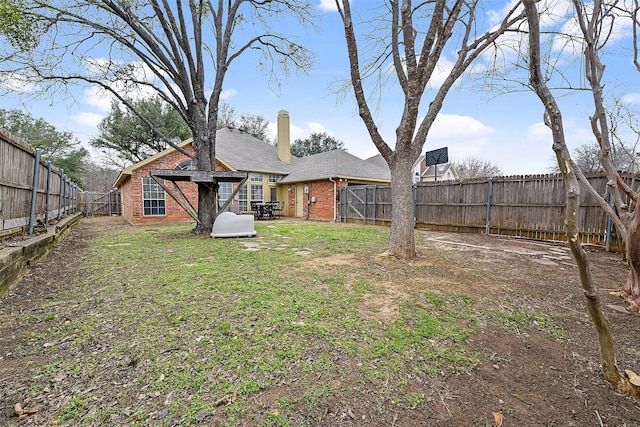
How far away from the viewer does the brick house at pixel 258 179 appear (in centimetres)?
1338

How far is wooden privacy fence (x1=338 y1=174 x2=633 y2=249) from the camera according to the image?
6.54m

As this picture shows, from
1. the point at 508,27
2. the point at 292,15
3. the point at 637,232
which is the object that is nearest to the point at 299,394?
the point at 637,232

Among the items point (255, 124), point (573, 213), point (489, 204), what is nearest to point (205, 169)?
point (573, 213)

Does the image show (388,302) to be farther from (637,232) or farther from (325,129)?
(325,129)

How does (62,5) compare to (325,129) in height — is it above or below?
below

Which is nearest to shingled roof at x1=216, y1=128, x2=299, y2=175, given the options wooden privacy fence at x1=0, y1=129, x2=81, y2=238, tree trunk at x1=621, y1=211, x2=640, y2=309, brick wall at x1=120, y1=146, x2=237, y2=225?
brick wall at x1=120, y1=146, x2=237, y2=225

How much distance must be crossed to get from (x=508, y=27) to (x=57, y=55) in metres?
11.5

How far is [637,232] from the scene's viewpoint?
2854mm

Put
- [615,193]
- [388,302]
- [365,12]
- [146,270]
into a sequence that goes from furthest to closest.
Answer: [365,12] → [146,270] → [615,193] → [388,302]

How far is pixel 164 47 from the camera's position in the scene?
805 cm

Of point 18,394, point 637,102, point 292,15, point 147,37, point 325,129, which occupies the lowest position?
point 18,394

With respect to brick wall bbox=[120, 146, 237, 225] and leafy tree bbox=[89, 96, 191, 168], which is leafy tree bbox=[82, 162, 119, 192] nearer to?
leafy tree bbox=[89, 96, 191, 168]

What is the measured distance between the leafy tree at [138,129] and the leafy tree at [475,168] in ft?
101

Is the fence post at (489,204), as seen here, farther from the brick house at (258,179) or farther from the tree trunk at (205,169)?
the tree trunk at (205,169)
